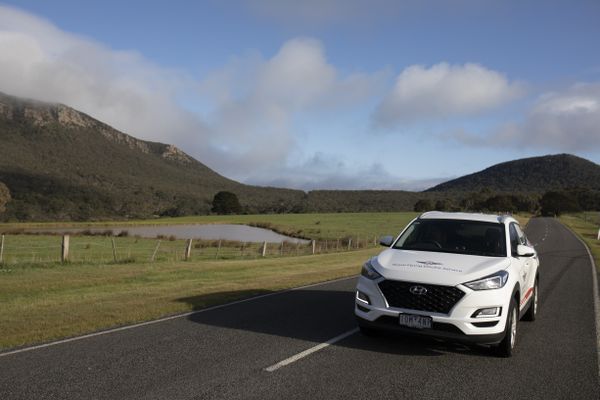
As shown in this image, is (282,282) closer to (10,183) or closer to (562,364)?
(562,364)

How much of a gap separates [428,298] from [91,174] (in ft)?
336

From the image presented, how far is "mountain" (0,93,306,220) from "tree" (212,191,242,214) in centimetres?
278

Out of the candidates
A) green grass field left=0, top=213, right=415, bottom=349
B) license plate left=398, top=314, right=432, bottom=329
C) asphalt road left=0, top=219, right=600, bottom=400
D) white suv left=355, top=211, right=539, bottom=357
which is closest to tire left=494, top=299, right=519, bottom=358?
white suv left=355, top=211, right=539, bottom=357

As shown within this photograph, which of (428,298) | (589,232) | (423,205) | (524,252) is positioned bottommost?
(428,298)

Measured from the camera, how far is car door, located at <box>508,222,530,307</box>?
323 inches

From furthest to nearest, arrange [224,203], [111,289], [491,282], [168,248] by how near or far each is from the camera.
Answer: [224,203] < [168,248] < [111,289] < [491,282]

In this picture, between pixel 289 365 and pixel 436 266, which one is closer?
pixel 289 365

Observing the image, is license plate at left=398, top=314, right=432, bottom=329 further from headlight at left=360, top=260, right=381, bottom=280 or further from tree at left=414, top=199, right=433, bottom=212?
tree at left=414, top=199, right=433, bottom=212

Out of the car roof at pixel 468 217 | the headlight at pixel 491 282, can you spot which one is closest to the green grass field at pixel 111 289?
the car roof at pixel 468 217

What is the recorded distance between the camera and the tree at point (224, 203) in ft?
380

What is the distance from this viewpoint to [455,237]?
874cm

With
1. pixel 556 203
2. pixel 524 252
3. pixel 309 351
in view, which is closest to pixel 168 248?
pixel 309 351

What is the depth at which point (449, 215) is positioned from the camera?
9.27m

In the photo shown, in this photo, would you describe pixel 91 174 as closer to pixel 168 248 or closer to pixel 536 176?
pixel 168 248
